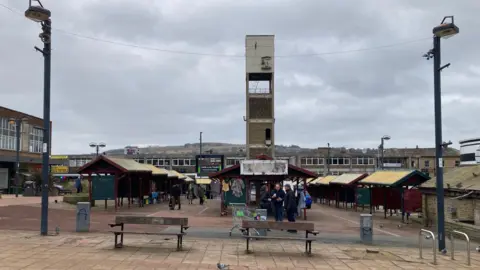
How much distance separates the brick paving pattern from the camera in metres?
9.99

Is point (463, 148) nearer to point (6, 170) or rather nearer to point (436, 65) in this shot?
point (436, 65)

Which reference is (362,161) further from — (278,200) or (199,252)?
(199,252)

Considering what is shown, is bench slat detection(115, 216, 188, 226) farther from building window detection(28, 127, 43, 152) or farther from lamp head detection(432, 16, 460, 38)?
building window detection(28, 127, 43, 152)

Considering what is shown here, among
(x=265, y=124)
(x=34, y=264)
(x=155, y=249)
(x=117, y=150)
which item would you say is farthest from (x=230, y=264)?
(x=117, y=150)

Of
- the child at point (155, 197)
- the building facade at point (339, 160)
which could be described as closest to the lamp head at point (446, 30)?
the child at point (155, 197)

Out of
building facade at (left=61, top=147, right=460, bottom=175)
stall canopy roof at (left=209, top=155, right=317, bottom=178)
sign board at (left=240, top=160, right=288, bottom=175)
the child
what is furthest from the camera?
building facade at (left=61, top=147, right=460, bottom=175)

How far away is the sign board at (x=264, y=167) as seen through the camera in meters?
23.5

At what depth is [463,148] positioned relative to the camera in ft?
135

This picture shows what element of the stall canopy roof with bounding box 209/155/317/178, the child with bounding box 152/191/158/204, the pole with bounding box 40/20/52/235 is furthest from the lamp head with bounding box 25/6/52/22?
the child with bounding box 152/191/158/204

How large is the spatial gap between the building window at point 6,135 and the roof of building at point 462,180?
5592 cm

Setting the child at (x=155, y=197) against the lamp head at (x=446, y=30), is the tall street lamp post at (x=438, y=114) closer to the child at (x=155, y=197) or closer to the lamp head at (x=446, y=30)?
the lamp head at (x=446, y=30)

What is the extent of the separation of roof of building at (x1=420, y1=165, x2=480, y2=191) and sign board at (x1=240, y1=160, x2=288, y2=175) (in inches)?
250

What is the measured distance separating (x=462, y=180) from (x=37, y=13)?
1728 cm

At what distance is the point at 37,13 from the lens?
13.3 m
